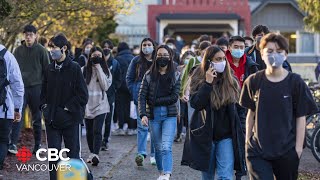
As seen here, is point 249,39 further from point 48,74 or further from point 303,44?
point 303,44

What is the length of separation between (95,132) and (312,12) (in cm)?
1108

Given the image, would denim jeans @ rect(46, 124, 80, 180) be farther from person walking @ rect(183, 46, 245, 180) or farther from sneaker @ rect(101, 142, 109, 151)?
sneaker @ rect(101, 142, 109, 151)

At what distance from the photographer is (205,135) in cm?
695

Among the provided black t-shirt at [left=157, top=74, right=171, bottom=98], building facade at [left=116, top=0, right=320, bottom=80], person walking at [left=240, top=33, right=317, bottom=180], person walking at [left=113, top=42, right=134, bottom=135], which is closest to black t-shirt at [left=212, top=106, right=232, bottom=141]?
person walking at [left=240, top=33, right=317, bottom=180]

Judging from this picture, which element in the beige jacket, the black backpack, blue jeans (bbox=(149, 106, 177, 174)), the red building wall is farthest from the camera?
the red building wall

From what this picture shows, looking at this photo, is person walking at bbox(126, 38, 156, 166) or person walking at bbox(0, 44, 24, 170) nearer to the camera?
person walking at bbox(0, 44, 24, 170)

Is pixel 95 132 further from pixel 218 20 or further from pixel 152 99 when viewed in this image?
pixel 218 20

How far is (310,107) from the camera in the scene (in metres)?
5.87

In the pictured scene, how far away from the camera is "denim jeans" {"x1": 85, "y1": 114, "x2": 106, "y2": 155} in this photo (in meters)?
10.4

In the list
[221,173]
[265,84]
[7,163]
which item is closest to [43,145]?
[7,163]

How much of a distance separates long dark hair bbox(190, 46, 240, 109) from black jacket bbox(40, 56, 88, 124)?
1608 mm

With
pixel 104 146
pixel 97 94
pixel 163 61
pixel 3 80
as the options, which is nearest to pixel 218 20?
pixel 104 146

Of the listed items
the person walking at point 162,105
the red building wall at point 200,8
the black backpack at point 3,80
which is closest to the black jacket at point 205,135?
the person walking at point 162,105

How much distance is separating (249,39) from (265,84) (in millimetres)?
5706
